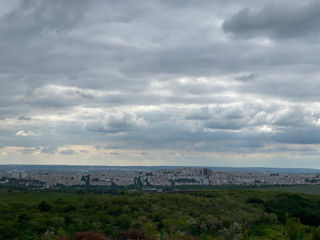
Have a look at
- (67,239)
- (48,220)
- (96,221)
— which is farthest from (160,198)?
(67,239)

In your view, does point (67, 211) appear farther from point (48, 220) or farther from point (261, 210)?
point (261, 210)

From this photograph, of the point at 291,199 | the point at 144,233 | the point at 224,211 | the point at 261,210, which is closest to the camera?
the point at 144,233

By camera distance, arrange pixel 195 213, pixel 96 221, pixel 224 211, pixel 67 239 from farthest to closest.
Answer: pixel 224 211
pixel 195 213
pixel 96 221
pixel 67 239

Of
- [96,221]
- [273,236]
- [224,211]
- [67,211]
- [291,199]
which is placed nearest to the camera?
[273,236]

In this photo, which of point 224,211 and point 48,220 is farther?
point 224,211

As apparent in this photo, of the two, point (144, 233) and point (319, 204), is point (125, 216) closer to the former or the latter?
point (144, 233)

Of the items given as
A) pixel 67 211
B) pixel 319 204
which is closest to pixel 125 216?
pixel 67 211
